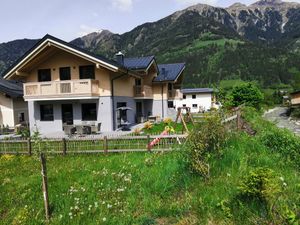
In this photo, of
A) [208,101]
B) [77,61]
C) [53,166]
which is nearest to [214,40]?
[208,101]

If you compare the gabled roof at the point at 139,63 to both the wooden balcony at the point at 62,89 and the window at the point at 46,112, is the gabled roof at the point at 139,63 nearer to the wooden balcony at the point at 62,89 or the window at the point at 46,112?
the wooden balcony at the point at 62,89

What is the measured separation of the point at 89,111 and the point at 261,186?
19.6 m

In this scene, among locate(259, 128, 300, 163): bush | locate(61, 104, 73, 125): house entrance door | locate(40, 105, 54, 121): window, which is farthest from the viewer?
locate(40, 105, 54, 121): window

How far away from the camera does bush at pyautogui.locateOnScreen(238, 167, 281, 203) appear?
17.8 ft

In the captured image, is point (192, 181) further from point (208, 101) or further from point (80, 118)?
point (208, 101)

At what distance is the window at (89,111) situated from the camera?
23672mm

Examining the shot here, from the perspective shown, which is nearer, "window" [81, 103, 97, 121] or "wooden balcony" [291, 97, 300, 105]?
"window" [81, 103, 97, 121]

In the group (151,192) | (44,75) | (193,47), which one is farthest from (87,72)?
(193,47)

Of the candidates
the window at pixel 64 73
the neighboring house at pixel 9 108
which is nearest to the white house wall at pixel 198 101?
the neighboring house at pixel 9 108

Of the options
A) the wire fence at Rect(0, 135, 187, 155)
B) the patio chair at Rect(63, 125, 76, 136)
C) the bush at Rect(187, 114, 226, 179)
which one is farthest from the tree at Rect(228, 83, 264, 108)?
the bush at Rect(187, 114, 226, 179)

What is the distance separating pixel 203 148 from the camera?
26.6 ft

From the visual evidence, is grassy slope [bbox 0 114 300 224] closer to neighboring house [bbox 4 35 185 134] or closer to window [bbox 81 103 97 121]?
neighboring house [bbox 4 35 185 134]

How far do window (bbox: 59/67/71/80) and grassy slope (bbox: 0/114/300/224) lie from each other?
14.8m

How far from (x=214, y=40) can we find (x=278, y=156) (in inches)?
7685
